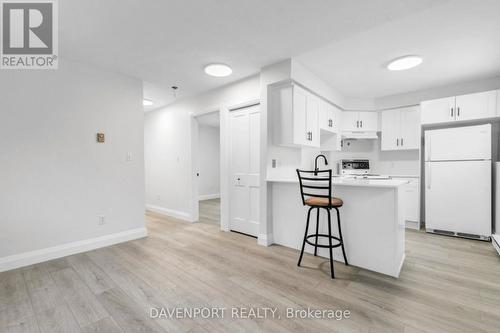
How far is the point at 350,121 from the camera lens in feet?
16.0

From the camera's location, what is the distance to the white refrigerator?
3482 mm

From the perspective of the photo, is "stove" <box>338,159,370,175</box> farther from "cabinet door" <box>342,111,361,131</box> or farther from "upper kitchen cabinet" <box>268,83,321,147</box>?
"upper kitchen cabinet" <box>268,83,321,147</box>

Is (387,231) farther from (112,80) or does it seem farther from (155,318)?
(112,80)

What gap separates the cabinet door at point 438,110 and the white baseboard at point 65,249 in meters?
5.37

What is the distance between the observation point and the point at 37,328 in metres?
1.66

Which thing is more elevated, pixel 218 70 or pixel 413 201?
pixel 218 70

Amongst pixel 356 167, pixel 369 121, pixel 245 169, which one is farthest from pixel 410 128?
pixel 245 169

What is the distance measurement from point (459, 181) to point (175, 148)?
527 centimetres

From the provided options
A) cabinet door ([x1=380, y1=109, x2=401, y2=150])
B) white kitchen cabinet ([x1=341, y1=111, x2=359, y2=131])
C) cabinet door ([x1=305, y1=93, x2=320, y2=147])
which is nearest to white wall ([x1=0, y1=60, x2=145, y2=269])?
cabinet door ([x1=305, y1=93, x2=320, y2=147])

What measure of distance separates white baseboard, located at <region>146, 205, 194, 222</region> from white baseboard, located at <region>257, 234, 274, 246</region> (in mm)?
1855

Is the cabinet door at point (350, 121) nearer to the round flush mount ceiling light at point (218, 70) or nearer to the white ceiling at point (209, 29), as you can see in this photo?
the white ceiling at point (209, 29)

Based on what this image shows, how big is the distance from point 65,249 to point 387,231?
3922 millimetres

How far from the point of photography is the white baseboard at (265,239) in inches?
128

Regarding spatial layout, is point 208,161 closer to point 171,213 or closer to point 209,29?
point 171,213
